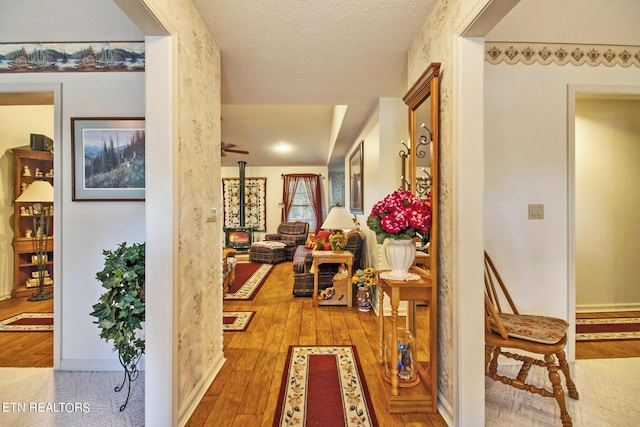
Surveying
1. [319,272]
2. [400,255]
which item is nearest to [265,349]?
[400,255]

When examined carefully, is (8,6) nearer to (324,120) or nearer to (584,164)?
(324,120)

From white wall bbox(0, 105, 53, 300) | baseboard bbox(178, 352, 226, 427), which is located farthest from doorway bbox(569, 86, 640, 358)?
white wall bbox(0, 105, 53, 300)

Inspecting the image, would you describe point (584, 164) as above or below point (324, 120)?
below

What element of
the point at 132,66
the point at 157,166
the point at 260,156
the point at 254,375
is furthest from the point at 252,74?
the point at 260,156

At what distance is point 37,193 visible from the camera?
3.99 m

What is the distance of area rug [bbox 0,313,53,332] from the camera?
9.94 feet

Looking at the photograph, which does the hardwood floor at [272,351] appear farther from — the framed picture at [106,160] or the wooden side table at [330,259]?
the framed picture at [106,160]

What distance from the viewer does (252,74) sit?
2.82 metres

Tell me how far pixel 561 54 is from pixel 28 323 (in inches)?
218

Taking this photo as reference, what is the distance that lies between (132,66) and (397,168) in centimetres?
264

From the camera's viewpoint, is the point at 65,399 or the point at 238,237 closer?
the point at 65,399

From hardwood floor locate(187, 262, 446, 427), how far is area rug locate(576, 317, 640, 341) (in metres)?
1.44

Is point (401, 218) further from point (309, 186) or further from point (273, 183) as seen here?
point (273, 183)

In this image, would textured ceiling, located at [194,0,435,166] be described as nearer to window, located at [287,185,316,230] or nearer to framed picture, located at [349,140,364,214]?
framed picture, located at [349,140,364,214]
